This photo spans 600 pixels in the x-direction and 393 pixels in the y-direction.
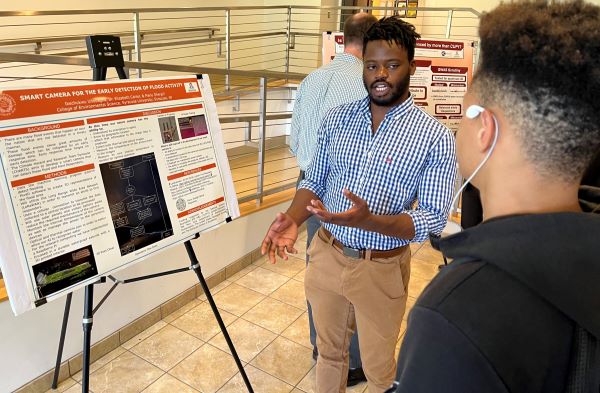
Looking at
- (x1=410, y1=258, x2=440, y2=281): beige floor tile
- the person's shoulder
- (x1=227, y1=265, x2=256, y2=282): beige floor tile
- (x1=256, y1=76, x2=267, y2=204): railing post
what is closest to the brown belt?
the person's shoulder

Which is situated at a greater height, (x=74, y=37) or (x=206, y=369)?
(x=74, y=37)

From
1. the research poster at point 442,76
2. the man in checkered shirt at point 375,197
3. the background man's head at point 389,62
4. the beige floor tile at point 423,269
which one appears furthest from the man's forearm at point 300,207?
the research poster at point 442,76

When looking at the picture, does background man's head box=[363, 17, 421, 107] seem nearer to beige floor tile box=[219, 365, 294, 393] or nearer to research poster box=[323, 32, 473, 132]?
beige floor tile box=[219, 365, 294, 393]

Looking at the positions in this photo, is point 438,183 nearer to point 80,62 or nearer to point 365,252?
point 365,252

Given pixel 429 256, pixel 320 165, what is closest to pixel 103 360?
pixel 320 165

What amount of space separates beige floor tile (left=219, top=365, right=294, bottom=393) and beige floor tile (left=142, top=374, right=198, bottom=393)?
0.51 ft

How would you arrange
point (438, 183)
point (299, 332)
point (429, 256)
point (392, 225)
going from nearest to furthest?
1. point (392, 225)
2. point (438, 183)
3. point (299, 332)
4. point (429, 256)

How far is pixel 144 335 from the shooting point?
2371 millimetres

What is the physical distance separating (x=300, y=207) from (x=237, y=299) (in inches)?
53.1

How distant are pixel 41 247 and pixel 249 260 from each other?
196cm

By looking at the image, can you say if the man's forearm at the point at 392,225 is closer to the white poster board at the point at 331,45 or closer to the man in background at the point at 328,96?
the man in background at the point at 328,96

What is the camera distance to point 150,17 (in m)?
5.47

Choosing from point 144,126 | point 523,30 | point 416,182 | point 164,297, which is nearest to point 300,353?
point 164,297

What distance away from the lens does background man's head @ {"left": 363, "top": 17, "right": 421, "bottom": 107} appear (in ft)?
4.95
